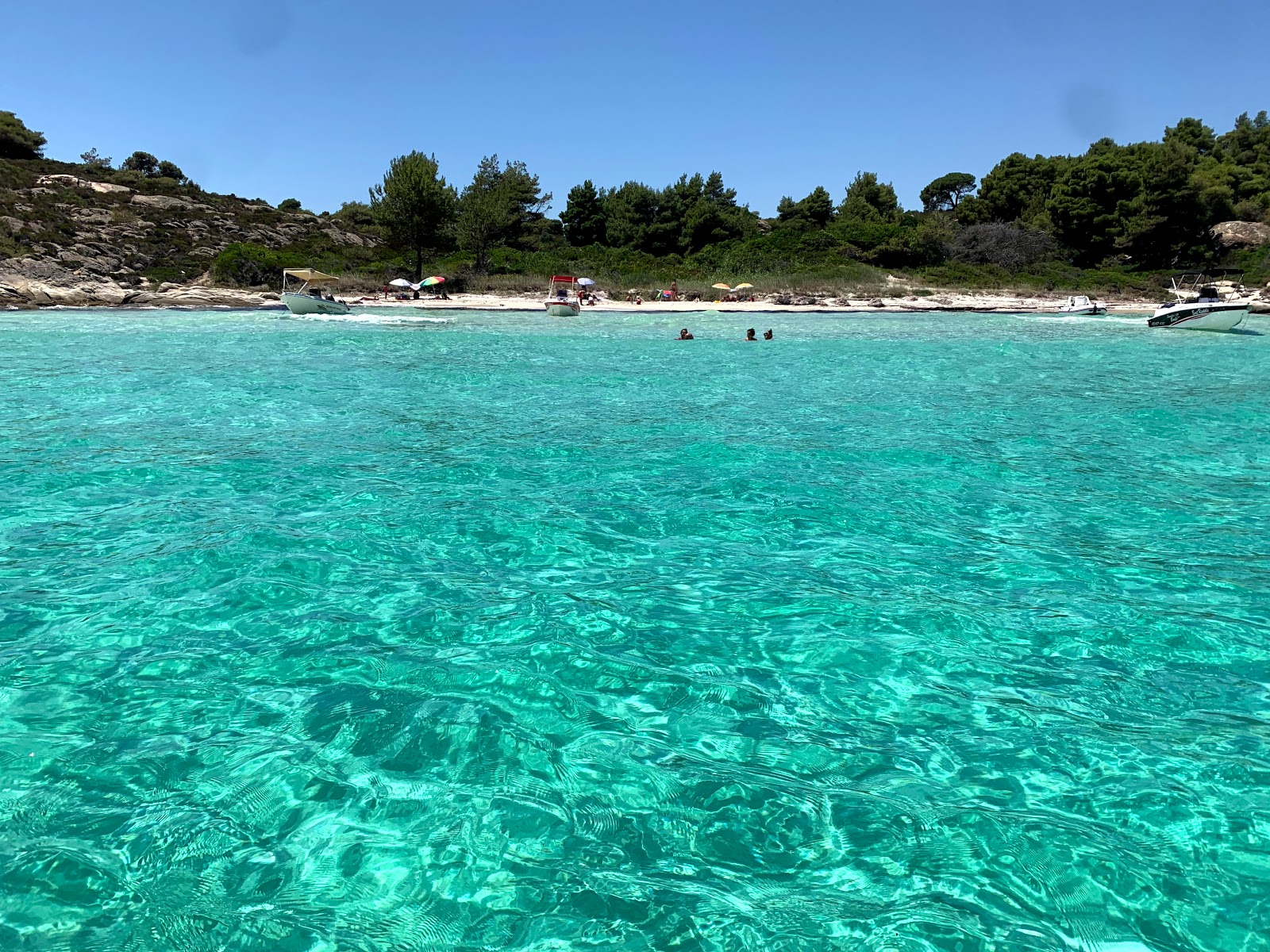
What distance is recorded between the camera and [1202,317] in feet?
122

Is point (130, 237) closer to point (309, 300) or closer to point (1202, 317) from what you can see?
point (309, 300)

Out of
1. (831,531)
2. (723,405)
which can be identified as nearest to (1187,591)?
(831,531)

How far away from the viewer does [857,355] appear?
2858 cm

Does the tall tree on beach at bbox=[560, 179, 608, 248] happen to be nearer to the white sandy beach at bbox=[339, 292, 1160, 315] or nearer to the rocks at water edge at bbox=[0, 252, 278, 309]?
the white sandy beach at bbox=[339, 292, 1160, 315]

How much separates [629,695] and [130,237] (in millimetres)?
67209

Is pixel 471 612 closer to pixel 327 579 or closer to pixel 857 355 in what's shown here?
pixel 327 579

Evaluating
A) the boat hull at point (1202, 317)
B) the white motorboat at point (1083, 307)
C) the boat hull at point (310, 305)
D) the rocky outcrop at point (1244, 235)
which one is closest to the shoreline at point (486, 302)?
the white motorboat at point (1083, 307)

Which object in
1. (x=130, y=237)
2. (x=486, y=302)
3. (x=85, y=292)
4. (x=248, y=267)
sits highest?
Result: (x=130, y=237)

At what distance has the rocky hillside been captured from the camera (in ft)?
165

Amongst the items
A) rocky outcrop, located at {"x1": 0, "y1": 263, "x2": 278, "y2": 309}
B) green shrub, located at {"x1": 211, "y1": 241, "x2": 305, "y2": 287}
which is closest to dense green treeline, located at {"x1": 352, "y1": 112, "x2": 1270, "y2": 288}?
green shrub, located at {"x1": 211, "y1": 241, "x2": 305, "y2": 287}

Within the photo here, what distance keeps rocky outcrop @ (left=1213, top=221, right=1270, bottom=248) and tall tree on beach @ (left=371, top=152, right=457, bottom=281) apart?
60578 millimetres

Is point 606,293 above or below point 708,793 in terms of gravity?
above

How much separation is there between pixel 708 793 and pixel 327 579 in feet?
14.8

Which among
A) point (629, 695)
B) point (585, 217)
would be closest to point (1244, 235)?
point (585, 217)
